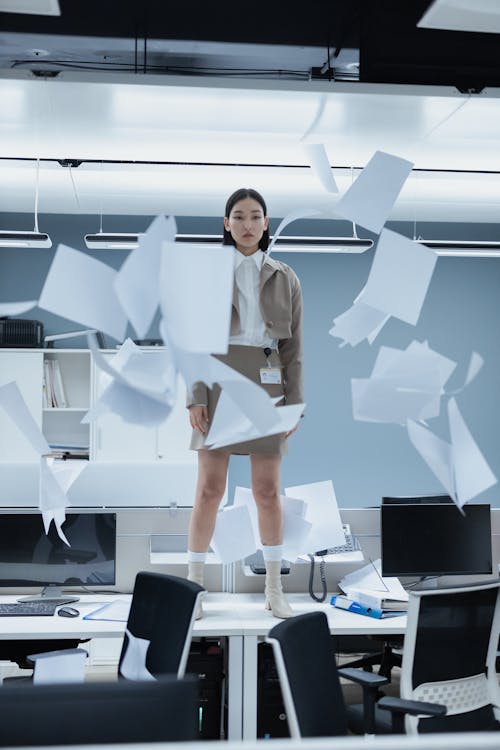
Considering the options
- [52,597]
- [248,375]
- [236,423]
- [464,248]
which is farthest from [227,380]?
[464,248]

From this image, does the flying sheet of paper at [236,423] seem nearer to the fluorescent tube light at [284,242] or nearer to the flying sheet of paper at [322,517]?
the flying sheet of paper at [322,517]

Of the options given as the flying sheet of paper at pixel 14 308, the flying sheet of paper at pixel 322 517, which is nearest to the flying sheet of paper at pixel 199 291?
the flying sheet of paper at pixel 14 308

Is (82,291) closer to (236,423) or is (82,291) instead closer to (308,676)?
(236,423)

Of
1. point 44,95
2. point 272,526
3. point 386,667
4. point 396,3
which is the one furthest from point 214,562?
point 396,3

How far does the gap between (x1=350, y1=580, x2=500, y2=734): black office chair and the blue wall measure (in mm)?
4140

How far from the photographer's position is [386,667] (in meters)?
3.06

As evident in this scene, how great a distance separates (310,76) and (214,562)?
312cm

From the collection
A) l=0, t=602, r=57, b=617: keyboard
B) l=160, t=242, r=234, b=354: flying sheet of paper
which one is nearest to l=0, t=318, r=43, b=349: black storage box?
l=0, t=602, r=57, b=617: keyboard

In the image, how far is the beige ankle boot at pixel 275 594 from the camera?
8.99 feet

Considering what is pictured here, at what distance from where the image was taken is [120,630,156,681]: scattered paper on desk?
2293 mm

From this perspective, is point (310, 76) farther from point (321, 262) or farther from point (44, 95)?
point (321, 262)

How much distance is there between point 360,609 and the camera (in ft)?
9.29

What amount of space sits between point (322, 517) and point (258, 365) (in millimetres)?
702

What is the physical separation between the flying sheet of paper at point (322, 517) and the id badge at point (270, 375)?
54cm
